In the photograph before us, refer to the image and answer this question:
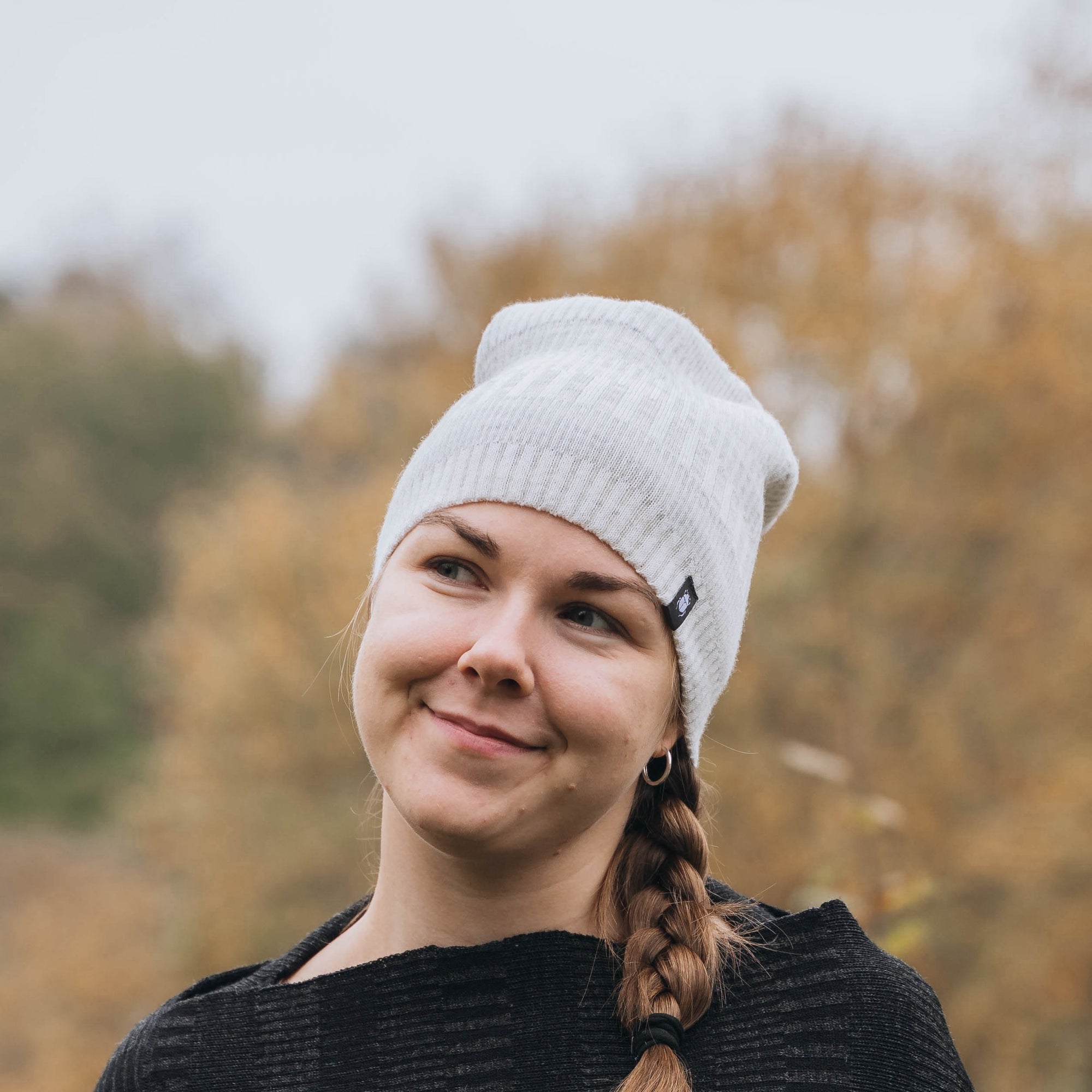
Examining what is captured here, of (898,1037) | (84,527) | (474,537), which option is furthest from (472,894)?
(84,527)

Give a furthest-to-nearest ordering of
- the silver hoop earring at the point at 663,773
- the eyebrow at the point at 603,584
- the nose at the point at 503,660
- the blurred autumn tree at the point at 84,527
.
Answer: the blurred autumn tree at the point at 84,527 < the silver hoop earring at the point at 663,773 < the eyebrow at the point at 603,584 < the nose at the point at 503,660

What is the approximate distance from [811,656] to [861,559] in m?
0.92

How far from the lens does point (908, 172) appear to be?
1165cm

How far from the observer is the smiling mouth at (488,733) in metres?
1.66

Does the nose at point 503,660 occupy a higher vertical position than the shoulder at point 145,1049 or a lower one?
higher

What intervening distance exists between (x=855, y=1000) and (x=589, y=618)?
62cm

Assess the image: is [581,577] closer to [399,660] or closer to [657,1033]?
[399,660]

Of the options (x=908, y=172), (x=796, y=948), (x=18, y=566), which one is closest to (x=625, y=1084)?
(x=796, y=948)

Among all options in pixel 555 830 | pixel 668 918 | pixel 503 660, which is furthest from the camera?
pixel 668 918

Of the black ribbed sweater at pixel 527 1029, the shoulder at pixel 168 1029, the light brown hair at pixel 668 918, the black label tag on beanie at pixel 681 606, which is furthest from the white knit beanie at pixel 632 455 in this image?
the shoulder at pixel 168 1029

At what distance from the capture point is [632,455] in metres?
1.82

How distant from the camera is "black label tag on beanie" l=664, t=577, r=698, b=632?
1.81m

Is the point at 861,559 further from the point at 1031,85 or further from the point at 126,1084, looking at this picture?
the point at 126,1084

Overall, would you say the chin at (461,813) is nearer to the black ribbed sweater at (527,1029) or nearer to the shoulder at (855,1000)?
the black ribbed sweater at (527,1029)
